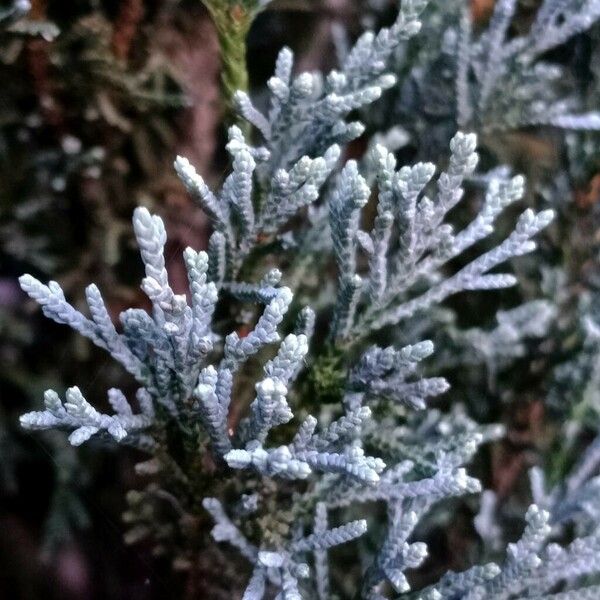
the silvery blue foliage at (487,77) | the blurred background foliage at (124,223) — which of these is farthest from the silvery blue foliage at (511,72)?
the blurred background foliage at (124,223)

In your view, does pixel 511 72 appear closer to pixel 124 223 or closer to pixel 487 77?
pixel 487 77

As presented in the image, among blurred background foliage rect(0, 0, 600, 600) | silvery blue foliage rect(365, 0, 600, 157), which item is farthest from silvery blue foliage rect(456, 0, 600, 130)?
blurred background foliage rect(0, 0, 600, 600)

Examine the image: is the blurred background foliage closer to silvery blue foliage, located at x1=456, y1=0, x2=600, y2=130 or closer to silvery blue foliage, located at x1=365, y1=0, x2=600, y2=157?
silvery blue foliage, located at x1=365, y1=0, x2=600, y2=157

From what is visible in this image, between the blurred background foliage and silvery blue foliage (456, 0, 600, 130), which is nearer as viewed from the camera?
silvery blue foliage (456, 0, 600, 130)

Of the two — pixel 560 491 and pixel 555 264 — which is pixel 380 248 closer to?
pixel 560 491

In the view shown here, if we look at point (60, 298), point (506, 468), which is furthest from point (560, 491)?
point (60, 298)

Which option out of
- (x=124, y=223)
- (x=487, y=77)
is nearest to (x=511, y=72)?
(x=487, y=77)

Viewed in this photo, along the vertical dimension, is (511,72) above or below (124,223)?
below

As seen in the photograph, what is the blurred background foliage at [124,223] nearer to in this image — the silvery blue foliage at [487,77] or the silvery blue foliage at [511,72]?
the silvery blue foliage at [487,77]
